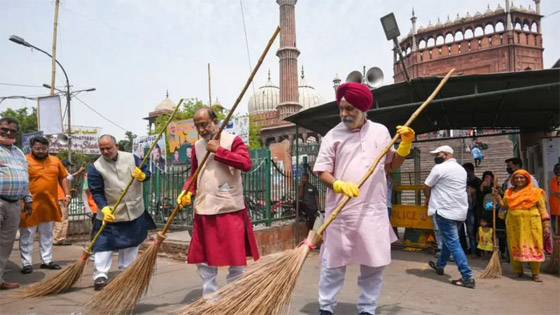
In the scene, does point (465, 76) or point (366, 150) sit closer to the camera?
point (366, 150)

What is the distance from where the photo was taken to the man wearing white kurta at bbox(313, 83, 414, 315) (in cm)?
274

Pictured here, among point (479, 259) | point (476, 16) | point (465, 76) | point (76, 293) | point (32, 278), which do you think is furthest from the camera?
point (476, 16)

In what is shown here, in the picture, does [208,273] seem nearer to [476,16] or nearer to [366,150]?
[366,150]

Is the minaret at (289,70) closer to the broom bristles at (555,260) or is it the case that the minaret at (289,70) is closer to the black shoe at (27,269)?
the broom bristles at (555,260)

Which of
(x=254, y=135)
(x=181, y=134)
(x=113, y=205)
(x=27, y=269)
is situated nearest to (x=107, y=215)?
(x=113, y=205)

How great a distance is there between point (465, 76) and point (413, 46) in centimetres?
3407

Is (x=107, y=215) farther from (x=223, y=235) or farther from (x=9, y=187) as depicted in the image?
(x=223, y=235)

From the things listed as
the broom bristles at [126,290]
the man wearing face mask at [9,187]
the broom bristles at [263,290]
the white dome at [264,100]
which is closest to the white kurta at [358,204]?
the broom bristles at [263,290]

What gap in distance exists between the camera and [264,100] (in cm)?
4800

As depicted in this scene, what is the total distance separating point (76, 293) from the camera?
4043 millimetres

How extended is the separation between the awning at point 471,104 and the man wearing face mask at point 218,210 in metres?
3.28

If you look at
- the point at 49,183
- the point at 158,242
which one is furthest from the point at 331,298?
the point at 49,183

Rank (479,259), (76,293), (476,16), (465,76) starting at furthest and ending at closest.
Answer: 1. (476,16)
2. (479,259)
3. (465,76)
4. (76,293)

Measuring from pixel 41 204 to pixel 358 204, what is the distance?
179 inches
